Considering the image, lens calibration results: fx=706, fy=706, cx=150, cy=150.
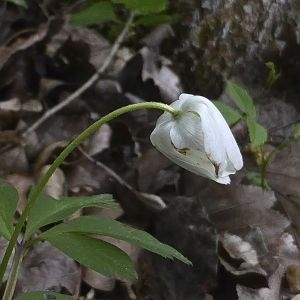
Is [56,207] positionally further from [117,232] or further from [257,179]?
[257,179]

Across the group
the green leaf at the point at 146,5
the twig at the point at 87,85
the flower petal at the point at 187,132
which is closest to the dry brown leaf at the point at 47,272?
the twig at the point at 87,85

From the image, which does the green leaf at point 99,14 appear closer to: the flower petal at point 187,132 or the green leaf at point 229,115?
the green leaf at point 229,115

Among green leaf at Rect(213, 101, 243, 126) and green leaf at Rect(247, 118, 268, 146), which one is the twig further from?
green leaf at Rect(247, 118, 268, 146)

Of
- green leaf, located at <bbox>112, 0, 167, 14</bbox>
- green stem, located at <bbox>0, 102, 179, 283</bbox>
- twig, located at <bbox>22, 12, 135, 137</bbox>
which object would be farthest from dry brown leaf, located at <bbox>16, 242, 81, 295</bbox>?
green leaf, located at <bbox>112, 0, 167, 14</bbox>

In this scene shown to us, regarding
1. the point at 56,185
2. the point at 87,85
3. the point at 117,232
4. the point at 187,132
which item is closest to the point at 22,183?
the point at 56,185

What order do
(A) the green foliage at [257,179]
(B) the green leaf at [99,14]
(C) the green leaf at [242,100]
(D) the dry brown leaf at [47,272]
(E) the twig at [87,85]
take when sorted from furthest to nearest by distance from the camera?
(B) the green leaf at [99,14]
(E) the twig at [87,85]
(A) the green foliage at [257,179]
(C) the green leaf at [242,100]
(D) the dry brown leaf at [47,272]

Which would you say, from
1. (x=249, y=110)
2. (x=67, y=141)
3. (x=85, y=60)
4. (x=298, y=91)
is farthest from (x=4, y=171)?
(x=298, y=91)
